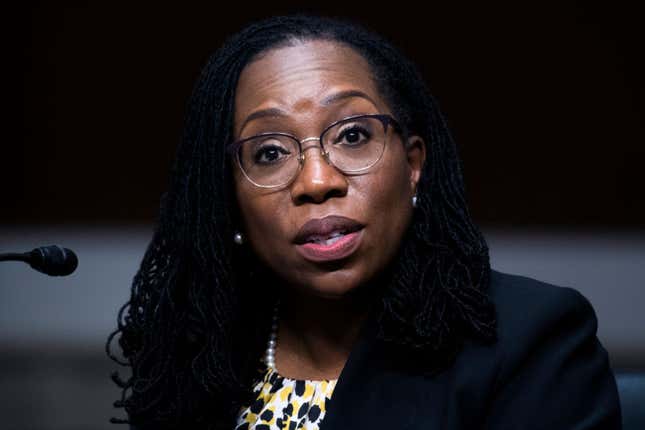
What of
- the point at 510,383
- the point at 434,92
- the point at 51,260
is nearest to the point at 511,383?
the point at 510,383

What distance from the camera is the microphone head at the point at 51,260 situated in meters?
1.62

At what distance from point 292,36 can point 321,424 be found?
73 centimetres

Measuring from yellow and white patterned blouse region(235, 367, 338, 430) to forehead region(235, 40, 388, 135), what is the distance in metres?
0.52

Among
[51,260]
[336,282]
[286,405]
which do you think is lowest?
[286,405]

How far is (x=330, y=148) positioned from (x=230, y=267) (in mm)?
344

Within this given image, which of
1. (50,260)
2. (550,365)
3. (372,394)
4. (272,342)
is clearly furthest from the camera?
(272,342)

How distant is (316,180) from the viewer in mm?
1836

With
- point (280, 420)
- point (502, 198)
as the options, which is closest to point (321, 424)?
point (280, 420)

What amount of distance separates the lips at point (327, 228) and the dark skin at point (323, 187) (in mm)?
10

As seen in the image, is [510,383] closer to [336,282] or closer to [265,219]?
[336,282]

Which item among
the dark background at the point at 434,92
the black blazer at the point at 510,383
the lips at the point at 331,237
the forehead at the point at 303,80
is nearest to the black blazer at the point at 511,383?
the black blazer at the point at 510,383

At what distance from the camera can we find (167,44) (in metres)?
4.41

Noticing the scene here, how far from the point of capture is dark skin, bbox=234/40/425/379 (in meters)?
1.85

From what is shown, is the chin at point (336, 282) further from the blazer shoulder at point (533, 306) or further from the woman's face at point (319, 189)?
the blazer shoulder at point (533, 306)
